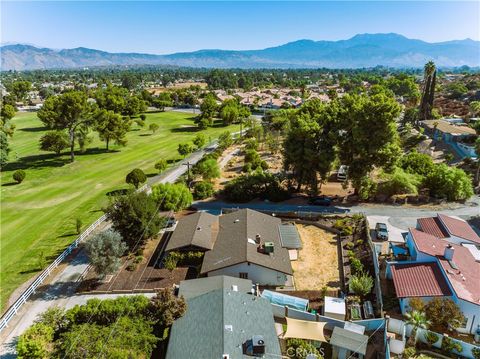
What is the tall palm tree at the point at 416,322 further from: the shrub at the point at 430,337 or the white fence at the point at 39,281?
the white fence at the point at 39,281

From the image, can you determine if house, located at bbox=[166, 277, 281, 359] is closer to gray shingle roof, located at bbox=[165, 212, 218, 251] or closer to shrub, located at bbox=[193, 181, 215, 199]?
gray shingle roof, located at bbox=[165, 212, 218, 251]

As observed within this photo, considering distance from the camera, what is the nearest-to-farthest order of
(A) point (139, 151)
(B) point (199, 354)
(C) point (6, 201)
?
(B) point (199, 354)
(C) point (6, 201)
(A) point (139, 151)

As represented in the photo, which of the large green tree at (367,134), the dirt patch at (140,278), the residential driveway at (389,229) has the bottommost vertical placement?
the residential driveway at (389,229)

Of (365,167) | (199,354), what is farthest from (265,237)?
(365,167)

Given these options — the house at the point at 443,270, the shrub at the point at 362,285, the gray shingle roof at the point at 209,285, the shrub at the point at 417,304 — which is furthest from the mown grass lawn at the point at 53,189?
the house at the point at 443,270

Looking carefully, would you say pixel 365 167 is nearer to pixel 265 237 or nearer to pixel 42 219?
pixel 265 237
